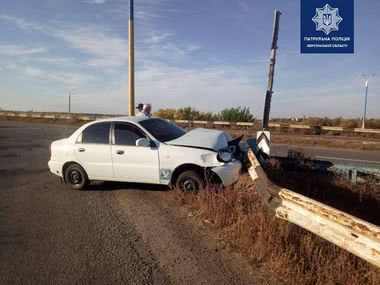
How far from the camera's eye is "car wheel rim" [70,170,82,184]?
9.38 metres

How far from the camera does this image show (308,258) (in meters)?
4.76

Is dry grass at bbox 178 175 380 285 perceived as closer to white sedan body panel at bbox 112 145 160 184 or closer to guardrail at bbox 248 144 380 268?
guardrail at bbox 248 144 380 268

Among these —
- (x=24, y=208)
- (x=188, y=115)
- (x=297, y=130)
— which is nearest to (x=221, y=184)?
(x=24, y=208)

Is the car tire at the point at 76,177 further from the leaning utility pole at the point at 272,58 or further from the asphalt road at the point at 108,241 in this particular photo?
the leaning utility pole at the point at 272,58

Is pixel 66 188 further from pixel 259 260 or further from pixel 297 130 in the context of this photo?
pixel 297 130

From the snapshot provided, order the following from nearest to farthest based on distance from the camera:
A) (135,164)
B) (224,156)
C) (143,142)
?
(224,156)
(143,142)
(135,164)

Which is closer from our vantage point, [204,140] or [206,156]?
[206,156]

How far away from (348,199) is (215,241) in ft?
11.9

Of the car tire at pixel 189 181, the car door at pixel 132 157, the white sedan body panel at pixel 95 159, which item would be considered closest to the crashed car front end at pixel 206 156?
the car tire at pixel 189 181

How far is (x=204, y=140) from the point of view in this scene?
8.50 metres

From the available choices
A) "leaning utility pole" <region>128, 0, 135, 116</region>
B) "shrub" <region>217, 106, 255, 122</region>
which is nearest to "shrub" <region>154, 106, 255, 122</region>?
"shrub" <region>217, 106, 255, 122</region>

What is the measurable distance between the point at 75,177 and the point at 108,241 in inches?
147

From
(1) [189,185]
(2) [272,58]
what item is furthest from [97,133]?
(2) [272,58]

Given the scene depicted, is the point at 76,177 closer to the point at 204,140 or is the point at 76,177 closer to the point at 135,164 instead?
the point at 135,164
